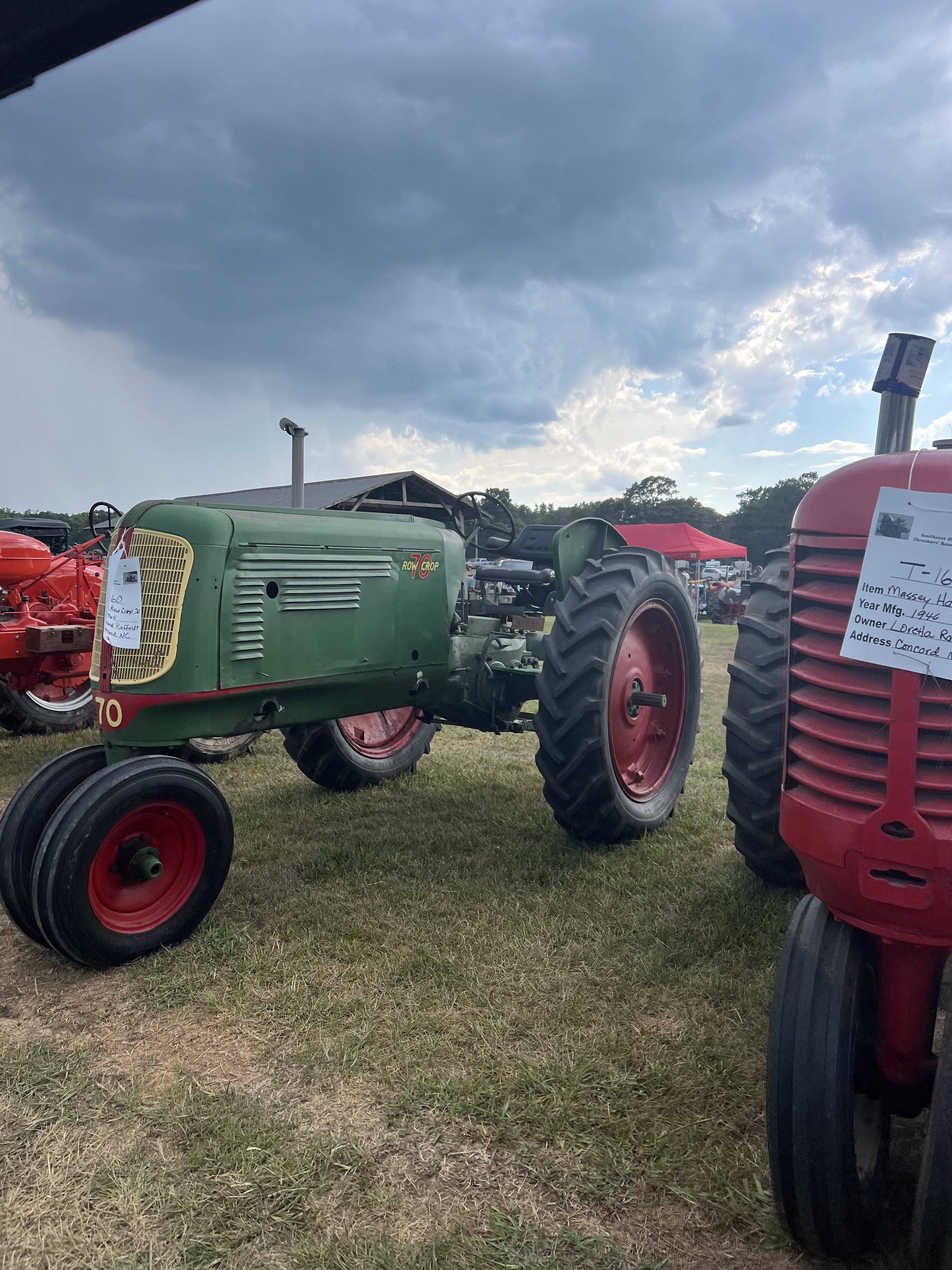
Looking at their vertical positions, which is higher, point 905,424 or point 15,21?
point 15,21

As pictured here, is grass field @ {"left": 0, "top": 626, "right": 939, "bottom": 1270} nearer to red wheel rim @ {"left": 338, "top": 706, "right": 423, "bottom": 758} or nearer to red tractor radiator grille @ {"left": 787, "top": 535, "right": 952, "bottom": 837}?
red tractor radiator grille @ {"left": 787, "top": 535, "right": 952, "bottom": 837}

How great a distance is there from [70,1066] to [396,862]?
158cm

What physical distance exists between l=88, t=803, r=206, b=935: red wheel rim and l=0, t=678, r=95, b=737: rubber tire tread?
130 inches

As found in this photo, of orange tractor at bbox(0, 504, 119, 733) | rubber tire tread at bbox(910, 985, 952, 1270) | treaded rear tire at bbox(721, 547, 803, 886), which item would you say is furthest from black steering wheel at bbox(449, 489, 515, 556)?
rubber tire tread at bbox(910, 985, 952, 1270)

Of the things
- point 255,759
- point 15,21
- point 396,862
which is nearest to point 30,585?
point 255,759

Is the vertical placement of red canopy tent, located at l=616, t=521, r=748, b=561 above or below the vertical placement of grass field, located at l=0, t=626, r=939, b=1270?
above

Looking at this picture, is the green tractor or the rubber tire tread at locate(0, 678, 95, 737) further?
the rubber tire tread at locate(0, 678, 95, 737)

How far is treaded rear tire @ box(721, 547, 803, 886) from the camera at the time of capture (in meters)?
2.77

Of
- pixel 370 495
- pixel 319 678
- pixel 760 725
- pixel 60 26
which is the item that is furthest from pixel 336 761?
pixel 370 495

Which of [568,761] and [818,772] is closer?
[818,772]

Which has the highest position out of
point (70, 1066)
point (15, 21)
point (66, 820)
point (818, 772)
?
point (15, 21)

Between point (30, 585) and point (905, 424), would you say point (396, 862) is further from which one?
point (30, 585)

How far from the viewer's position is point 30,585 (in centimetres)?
543

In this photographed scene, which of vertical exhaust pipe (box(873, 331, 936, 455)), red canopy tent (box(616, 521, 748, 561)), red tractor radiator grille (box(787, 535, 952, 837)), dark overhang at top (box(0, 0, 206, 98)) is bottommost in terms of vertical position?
red tractor radiator grille (box(787, 535, 952, 837))
